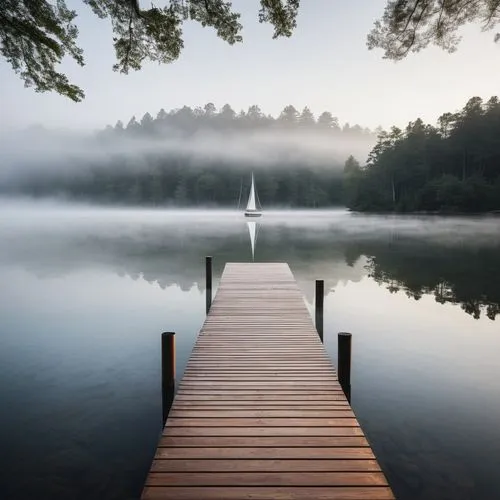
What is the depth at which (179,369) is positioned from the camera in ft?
32.2

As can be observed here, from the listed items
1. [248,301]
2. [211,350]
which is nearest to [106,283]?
[248,301]

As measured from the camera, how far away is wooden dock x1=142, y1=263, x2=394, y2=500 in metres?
3.86

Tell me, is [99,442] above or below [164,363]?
below

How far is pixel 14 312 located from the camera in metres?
15.3

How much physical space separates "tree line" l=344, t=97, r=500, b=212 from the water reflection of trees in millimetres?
35263

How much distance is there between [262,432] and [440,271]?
22.7 meters

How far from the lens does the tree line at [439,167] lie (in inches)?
2621

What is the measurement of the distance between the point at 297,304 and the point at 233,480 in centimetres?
758

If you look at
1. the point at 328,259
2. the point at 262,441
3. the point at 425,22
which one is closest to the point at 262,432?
the point at 262,441

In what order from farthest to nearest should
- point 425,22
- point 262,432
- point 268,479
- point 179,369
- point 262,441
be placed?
point 179,369, point 425,22, point 262,432, point 262,441, point 268,479

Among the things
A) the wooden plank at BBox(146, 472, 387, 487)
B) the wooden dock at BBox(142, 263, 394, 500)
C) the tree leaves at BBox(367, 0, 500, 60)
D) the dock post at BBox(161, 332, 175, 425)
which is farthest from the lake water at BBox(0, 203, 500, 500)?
the tree leaves at BBox(367, 0, 500, 60)

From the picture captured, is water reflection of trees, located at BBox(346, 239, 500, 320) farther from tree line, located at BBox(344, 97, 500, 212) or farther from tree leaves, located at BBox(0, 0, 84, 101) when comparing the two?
tree line, located at BBox(344, 97, 500, 212)

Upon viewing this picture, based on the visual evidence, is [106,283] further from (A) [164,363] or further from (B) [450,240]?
(B) [450,240]

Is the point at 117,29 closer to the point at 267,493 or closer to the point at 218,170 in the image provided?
the point at 267,493
